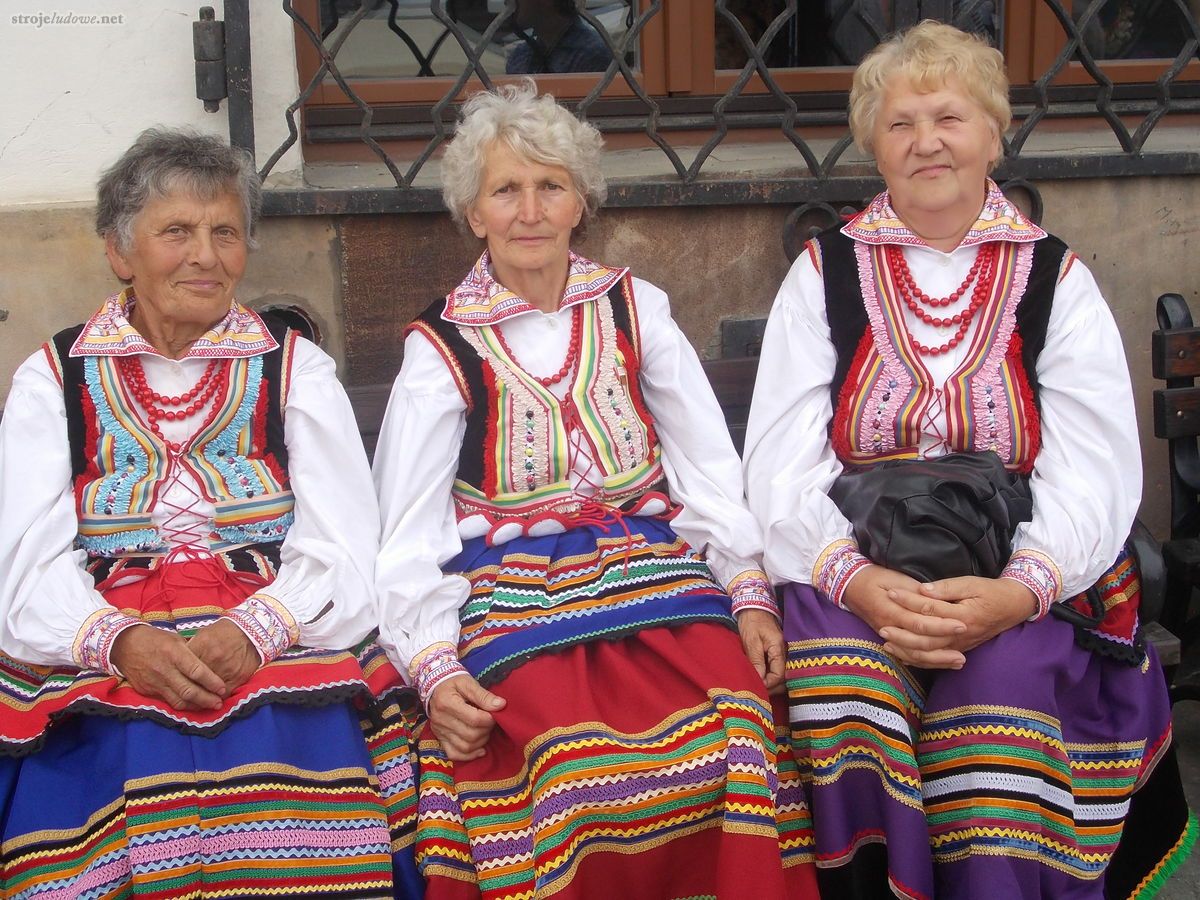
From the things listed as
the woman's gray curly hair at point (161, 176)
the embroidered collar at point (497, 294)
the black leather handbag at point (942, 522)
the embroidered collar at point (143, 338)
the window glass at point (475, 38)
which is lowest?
the black leather handbag at point (942, 522)

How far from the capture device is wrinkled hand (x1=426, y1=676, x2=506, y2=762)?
2.25m

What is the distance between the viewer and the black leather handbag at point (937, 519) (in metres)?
2.35

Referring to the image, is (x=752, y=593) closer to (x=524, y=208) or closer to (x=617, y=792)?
(x=617, y=792)

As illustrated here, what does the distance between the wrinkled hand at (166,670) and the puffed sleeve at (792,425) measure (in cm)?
112

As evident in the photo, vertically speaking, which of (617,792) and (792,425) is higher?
(792,425)

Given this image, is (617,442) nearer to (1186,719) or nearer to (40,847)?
(40,847)

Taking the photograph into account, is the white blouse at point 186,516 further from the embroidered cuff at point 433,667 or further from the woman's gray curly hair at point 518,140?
the woman's gray curly hair at point 518,140

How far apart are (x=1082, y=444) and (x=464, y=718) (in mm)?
1340

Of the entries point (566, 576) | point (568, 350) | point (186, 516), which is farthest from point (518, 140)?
point (186, 516)

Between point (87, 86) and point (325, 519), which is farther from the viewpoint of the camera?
point (87, 86)

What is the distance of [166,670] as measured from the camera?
2193 mm

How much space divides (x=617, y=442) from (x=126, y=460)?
0.99 meters

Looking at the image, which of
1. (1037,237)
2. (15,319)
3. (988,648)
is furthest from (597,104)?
(988,648)

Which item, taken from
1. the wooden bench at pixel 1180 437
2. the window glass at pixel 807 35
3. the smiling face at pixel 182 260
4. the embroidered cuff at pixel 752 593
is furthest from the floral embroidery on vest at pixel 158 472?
the wooden bench at pixel 1180 437
